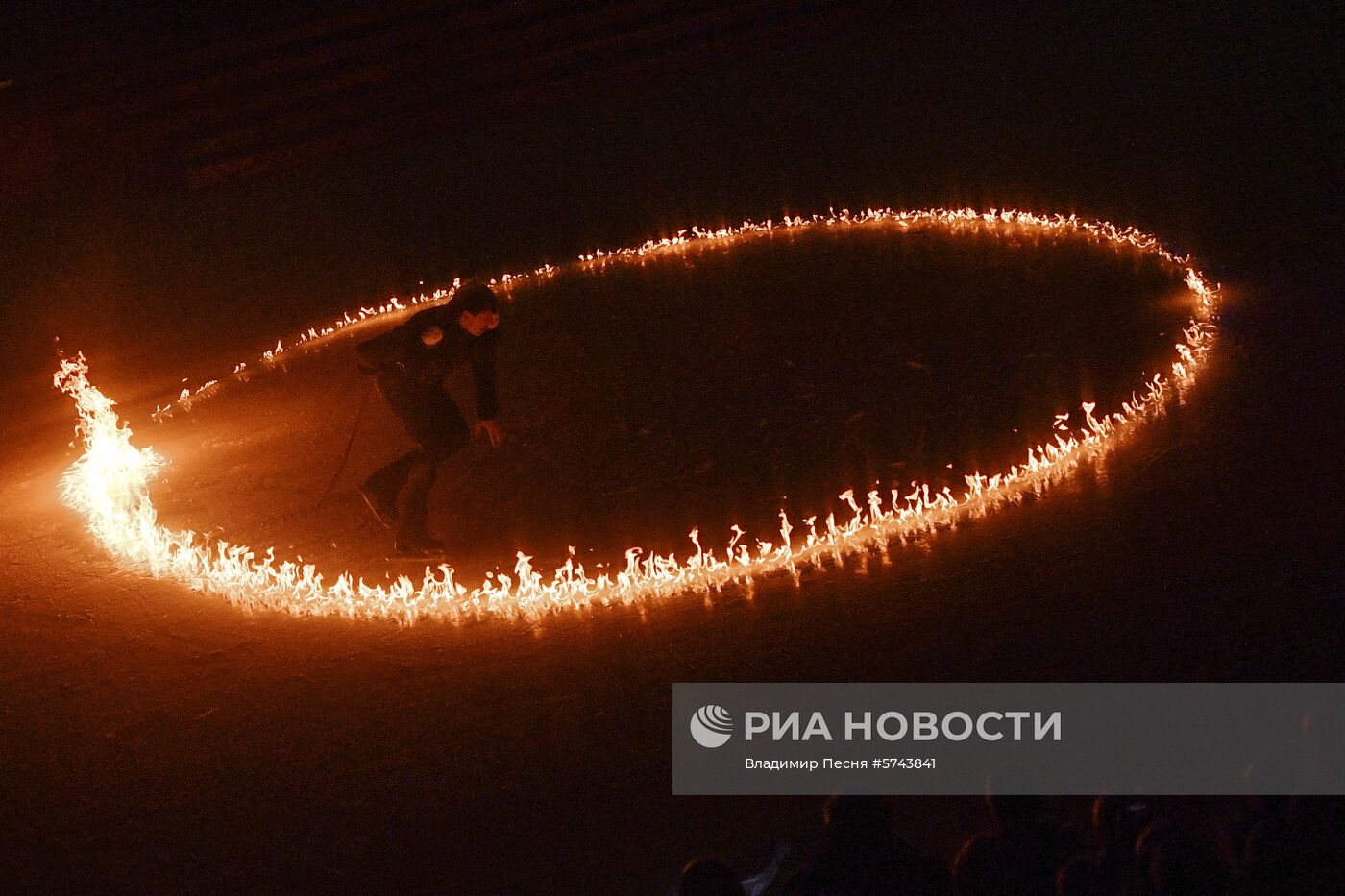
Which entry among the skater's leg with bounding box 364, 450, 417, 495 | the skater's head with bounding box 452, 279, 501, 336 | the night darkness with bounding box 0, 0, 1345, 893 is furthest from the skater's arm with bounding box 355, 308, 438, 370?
the night darkness with bounding box 0, 0, 1345, 893

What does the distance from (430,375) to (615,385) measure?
3.11m

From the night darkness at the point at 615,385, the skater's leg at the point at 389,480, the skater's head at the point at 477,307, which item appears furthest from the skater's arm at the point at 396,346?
the night darkness at the point at 615,385

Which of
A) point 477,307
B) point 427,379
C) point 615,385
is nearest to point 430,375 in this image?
point 427,379

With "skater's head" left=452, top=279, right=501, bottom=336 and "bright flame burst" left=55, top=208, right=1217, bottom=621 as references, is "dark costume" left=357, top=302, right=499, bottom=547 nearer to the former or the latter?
"skater's head" left=452, top=279, right=501, bottom=336

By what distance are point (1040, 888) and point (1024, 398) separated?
6.14m

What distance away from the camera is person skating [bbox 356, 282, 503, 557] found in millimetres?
8102

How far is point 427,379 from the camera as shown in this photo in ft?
27.0

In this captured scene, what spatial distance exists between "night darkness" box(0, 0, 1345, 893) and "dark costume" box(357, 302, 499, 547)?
563 mm

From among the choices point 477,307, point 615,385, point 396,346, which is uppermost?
point 615,385

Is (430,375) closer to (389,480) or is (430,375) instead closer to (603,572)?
(389,480)

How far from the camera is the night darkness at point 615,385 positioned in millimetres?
5742

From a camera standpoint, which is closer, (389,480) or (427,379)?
(427,379)

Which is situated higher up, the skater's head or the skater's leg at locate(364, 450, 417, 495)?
the skater's head

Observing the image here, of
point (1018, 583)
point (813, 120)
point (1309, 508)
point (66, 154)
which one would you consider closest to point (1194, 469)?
point (1309, 508)
